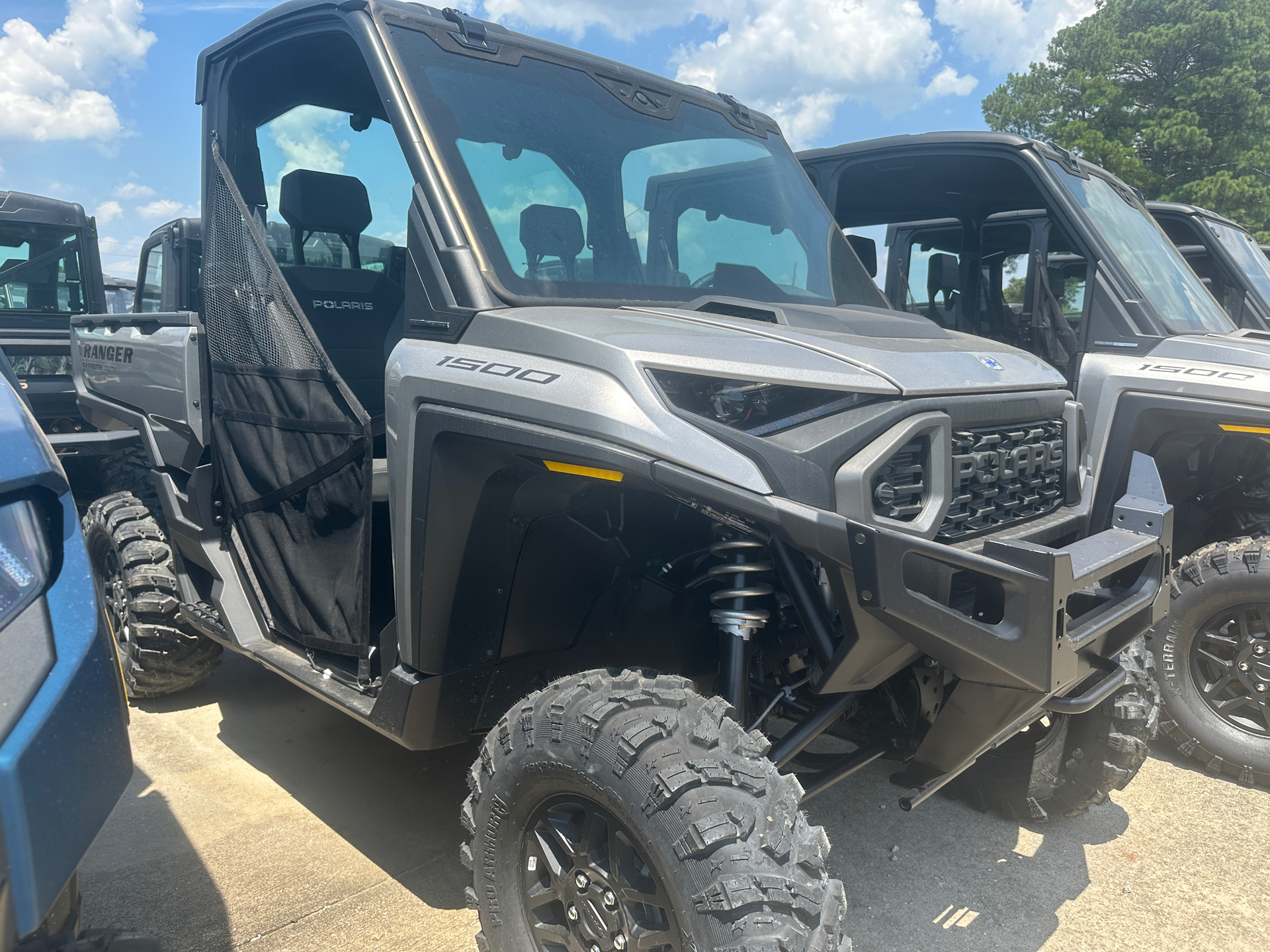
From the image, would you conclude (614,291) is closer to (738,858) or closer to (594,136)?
(594,136)

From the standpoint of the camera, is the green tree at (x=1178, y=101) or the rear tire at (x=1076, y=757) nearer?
the rear tire at (x=1076, y=757)

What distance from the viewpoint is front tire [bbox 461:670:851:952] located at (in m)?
1.73

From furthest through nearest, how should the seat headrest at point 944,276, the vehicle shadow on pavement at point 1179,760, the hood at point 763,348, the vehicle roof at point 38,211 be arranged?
the vehicle roof at point 38,211, the seat headrest at point 944,276, the vehicle shadow on pavement at point 1179,760, the hood at point 763,348

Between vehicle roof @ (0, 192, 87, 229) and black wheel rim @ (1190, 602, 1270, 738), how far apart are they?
10.3m

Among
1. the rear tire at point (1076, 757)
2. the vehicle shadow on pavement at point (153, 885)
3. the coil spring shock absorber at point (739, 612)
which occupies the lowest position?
the vehicle shadow on pavement at point (153, 885)

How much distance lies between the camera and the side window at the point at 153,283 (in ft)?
33.2

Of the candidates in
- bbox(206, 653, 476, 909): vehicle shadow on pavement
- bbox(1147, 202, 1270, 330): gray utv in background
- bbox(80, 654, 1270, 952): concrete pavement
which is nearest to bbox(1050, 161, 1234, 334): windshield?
bbox(1147, 202, 1270, 330): gray utv in background

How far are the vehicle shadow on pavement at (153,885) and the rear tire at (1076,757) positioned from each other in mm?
2457

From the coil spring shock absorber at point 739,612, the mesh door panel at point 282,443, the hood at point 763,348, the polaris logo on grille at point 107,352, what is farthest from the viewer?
the polaris logo on grille at point 107,352

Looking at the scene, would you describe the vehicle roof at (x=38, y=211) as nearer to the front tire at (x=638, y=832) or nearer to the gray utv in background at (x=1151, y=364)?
the gray utv in background at (x=1151, y=364)

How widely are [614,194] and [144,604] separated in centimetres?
269

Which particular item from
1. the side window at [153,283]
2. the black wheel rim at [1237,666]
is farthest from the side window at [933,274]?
the side window at [153,283]

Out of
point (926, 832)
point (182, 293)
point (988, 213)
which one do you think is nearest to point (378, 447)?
point (926, 832)

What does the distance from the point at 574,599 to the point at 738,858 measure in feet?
3.52
